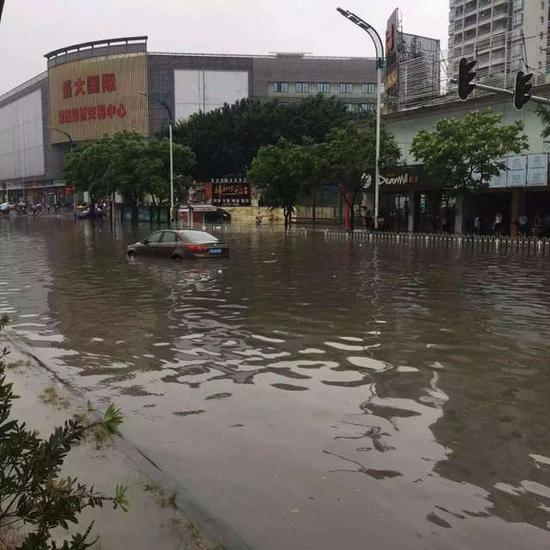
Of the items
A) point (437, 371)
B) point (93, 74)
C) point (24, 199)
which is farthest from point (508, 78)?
point (24, 199)

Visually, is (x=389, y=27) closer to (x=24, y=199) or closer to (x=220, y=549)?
(x=220, y=549)

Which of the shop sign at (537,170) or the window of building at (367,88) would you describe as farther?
the window of building at (367,88)

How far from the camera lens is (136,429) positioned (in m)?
5.81

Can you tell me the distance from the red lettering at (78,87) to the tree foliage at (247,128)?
2984 cm

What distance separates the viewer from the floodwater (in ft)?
13.8

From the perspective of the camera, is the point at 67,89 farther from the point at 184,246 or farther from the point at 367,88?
the point at 184,246

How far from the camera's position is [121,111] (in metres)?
94.6

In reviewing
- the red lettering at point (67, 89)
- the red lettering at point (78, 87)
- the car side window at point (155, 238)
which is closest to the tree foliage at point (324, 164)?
the car side window at point (155, 238)

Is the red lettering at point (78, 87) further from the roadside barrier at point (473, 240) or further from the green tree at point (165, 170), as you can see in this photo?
the roadside barrier at point (473, 240)

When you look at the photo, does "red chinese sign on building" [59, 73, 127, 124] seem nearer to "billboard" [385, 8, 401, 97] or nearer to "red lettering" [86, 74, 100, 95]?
"red lettering" [86, 74, 100, 95]

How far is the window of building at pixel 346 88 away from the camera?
95.8 metres

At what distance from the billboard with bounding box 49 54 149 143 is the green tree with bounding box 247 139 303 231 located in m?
46.5

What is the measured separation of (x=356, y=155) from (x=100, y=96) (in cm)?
6684

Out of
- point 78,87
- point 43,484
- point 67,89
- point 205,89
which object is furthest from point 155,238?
point 67,89
